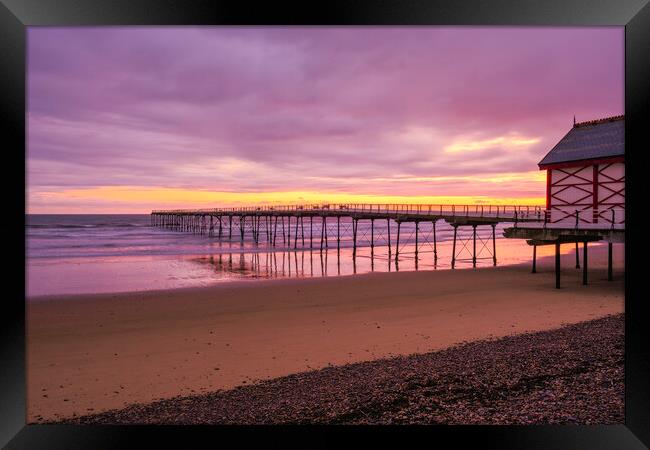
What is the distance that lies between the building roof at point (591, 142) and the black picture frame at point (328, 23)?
13.7m

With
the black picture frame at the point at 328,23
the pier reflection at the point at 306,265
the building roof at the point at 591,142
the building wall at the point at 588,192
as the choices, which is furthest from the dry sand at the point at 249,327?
the building roof at the point at 591,142

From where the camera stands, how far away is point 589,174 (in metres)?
15.5

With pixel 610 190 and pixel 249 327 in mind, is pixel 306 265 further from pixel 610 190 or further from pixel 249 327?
pixel 610 190

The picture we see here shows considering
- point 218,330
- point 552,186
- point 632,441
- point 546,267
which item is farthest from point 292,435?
point 546,267

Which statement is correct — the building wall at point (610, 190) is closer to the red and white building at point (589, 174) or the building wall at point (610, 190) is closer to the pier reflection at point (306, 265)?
the red and white building at point (589, 174)

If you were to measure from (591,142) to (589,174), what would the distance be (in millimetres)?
1366

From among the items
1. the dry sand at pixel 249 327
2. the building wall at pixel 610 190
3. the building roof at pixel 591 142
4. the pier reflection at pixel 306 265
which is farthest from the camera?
the pier reflection at pixel 306 265

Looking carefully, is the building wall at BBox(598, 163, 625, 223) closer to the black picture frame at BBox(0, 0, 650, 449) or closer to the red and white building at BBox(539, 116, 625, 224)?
the red and white building at BBox(539, 116, 625, 224)

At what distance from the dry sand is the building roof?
4793mm

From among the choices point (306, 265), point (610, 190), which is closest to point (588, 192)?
point (610, 190)

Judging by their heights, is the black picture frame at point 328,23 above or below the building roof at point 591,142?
below

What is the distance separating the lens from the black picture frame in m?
3.16

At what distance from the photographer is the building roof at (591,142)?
15094 millimetres

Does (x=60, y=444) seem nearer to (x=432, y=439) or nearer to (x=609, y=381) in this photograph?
(x=432, y=439)
